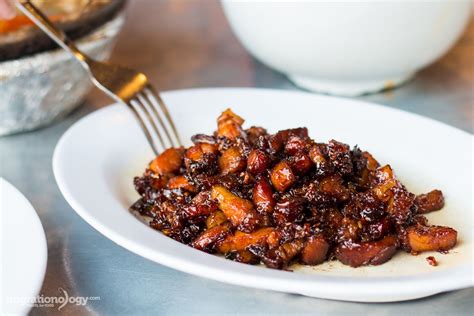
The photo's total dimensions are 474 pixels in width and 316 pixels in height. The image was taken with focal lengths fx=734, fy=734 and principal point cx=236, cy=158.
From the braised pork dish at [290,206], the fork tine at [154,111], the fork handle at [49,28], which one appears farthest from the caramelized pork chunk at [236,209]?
the fork handle at [49,28]

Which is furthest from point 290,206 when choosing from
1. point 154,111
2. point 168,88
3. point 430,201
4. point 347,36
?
point 168,88

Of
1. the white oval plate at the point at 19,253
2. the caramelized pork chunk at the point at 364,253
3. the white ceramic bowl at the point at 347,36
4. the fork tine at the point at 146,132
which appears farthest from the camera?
the white ceramic bowl at the point at 347,36

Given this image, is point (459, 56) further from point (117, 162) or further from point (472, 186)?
point (117, 162)

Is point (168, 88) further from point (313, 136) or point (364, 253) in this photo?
point (364, 253)

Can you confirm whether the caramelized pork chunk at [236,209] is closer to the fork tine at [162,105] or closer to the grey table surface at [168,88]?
the grey table surface at [168,88]

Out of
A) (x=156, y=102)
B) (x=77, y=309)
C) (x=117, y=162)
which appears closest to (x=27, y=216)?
(x=77, y=309)

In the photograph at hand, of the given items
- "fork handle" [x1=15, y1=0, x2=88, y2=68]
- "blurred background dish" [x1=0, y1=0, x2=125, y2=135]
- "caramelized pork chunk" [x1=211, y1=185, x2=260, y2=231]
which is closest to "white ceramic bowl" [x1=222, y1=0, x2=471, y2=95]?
"blurred background dish" [x1=0, y1=0, x2=125, y2=135]
